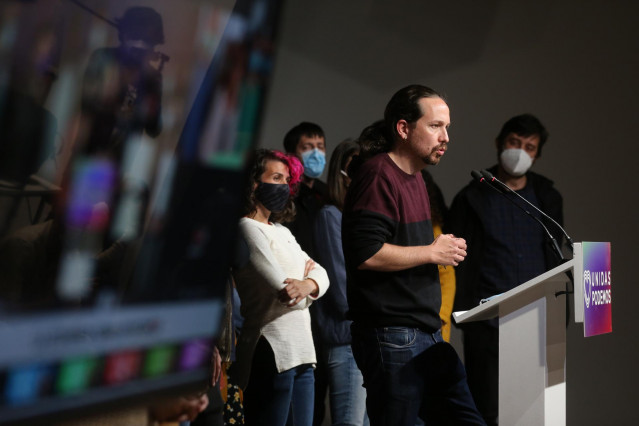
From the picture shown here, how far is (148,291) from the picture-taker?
1461mm

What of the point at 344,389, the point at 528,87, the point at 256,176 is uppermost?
the point at 528,87

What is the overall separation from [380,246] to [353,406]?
1.03 metres

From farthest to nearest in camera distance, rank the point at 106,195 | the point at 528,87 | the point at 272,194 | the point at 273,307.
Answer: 1. the point at 528,87
2. the point at 272,194
3. the point at 273,307
4. the point at 106,195

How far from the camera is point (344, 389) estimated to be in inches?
115

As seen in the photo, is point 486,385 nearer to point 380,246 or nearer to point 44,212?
point 380,246

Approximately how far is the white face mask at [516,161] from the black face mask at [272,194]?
4.16 feet

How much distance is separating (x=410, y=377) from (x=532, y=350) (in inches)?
17.2

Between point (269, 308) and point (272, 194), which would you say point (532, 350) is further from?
point (272, 194)

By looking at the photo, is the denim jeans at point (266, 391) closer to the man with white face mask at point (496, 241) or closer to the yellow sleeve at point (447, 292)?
the yellow sleeve at point (447, 292)

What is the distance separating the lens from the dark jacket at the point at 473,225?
11.6 feet

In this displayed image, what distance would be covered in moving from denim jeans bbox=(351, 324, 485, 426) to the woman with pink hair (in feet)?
1.77

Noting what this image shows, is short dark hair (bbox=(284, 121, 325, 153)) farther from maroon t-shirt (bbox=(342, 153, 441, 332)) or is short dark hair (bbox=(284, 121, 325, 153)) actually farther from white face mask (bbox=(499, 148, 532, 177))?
maroon t-shirt (bbox=(342, 153, 441, 332))

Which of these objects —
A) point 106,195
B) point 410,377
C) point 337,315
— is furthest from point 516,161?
point 106,195

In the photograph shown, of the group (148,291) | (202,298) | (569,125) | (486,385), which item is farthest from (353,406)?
(569,125)
